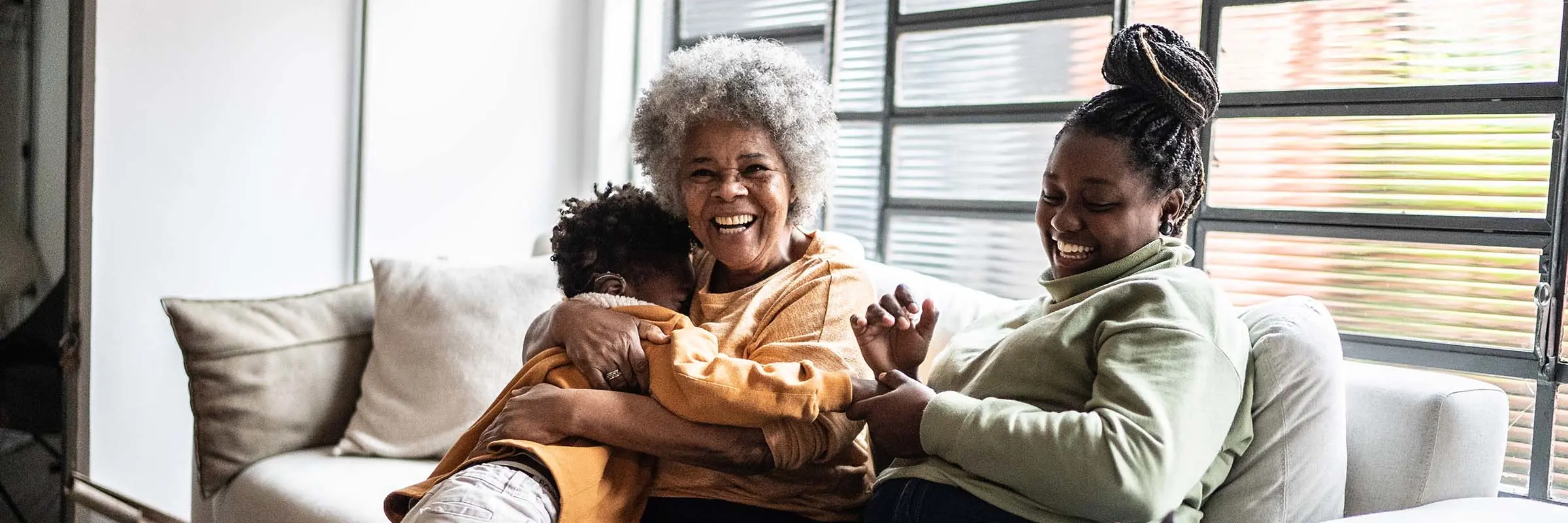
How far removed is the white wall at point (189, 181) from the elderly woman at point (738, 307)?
5.54ft

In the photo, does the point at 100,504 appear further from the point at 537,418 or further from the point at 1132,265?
the point at 1132,265

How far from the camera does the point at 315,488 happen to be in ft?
7.29

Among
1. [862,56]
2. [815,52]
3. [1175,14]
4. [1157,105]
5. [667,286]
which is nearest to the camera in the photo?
[1157,105]

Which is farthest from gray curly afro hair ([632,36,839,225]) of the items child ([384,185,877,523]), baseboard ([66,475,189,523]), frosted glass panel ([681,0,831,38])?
baseboard ([66,475,189,523])

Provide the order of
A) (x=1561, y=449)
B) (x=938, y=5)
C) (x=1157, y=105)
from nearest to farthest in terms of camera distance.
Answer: (x=1157, y=105)
(x=1561, y=449)
(x=938, y=5)

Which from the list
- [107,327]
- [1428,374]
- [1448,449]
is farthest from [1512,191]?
[107,327]

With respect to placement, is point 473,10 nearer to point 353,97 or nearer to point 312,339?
point 353,97

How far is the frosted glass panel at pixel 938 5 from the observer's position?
3010mm

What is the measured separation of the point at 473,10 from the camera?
11.9ft

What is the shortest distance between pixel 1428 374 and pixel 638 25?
117 inches

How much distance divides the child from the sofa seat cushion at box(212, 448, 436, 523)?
0.65 metres

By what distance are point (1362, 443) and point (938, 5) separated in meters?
1.87

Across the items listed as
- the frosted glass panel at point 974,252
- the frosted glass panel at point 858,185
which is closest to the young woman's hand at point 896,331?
the frosted glass panel at point 974,252

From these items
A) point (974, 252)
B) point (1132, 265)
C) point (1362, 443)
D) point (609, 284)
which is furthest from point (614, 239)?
point (974, 252)
